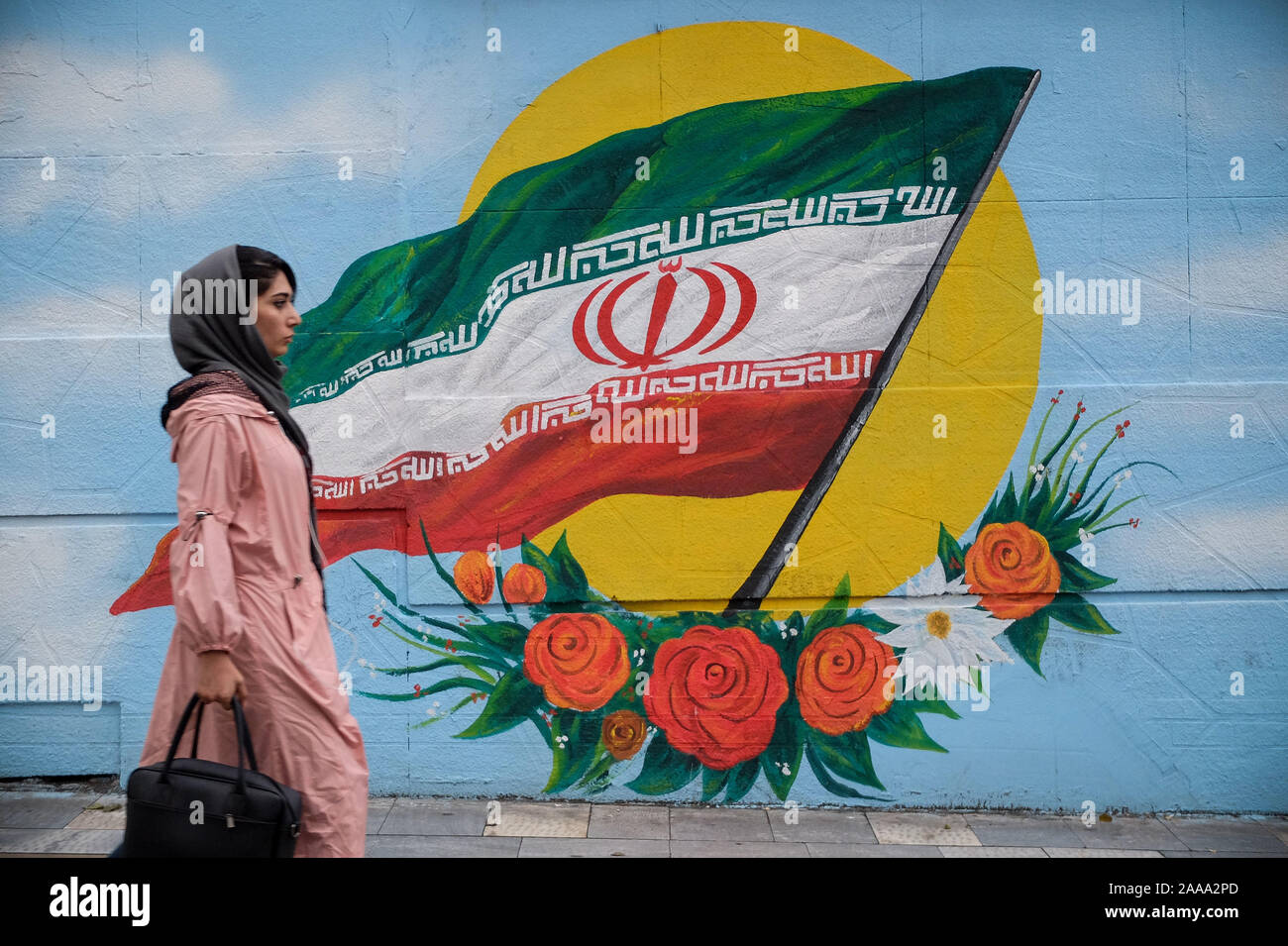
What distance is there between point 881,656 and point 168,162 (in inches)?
164

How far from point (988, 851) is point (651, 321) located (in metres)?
2.80

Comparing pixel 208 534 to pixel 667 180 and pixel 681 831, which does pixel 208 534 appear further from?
pixel 667 180

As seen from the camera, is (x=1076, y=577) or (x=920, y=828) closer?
(x=920, y=828)

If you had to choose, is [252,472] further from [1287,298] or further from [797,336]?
[1287,298]

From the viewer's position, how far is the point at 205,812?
251 cm

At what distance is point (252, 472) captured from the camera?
2881mm

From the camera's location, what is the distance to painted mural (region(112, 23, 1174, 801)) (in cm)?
493

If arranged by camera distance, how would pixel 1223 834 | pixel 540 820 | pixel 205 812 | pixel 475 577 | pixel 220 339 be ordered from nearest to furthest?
pixel 205 812 → pixel 220 339 → pixel 1223 834 → pixel 540 820 → pixel 475 577

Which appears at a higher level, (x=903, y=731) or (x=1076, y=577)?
(x=1076, y=577)

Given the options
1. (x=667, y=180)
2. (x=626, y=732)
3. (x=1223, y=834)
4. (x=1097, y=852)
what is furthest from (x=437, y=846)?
(x=1223, y=834)

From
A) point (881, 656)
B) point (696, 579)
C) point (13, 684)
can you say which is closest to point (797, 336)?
point (696, 579)

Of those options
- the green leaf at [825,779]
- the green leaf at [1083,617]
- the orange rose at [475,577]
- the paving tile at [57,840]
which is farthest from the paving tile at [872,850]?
the paving tile at [57,840]

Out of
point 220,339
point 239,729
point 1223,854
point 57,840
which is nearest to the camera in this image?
point 239,729

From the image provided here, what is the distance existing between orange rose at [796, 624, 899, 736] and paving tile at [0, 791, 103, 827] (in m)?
3.43
